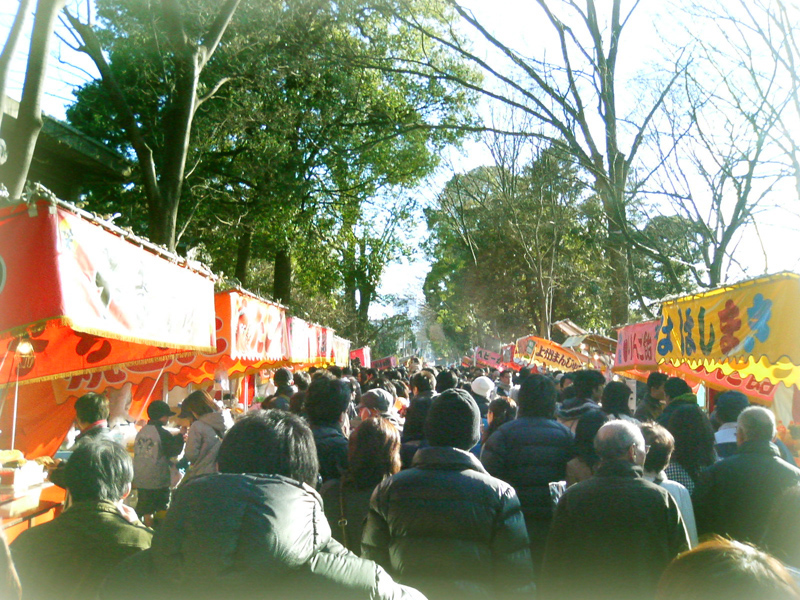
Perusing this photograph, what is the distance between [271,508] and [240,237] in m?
19.2

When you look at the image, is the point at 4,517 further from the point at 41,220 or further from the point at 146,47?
the point at 146,47

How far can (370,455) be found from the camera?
407 centimetres

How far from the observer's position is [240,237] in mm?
20547

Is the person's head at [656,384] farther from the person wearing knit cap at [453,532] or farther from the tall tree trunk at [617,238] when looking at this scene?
the person wearing knit cap at [453,532]

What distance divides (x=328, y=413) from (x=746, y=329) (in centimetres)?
410

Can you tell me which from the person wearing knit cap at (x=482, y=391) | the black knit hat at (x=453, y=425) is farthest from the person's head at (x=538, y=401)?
the person wearing knit cap at (x=482, y=391)

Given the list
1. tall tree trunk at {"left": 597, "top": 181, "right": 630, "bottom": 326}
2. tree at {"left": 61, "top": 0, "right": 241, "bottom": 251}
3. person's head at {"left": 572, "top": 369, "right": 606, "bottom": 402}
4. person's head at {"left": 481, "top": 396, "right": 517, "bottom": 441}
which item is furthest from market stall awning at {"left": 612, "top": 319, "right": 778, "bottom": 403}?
tree at {"left": 61, "top": 0, "right": 241, "bottom": 251}

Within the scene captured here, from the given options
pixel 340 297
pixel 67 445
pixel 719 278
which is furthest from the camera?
pixel 340 297

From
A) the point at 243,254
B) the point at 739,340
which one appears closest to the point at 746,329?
the point at 739,340

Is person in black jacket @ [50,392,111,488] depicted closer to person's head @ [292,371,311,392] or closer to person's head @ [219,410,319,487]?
person's head @ [219,410,319,487]

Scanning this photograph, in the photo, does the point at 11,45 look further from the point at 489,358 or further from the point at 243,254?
the point at 489,358

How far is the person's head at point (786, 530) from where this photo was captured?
97.7 inches

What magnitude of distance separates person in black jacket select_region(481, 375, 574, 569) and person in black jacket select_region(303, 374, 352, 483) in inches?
42.1

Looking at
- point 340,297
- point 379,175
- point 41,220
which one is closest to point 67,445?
point 41,220
